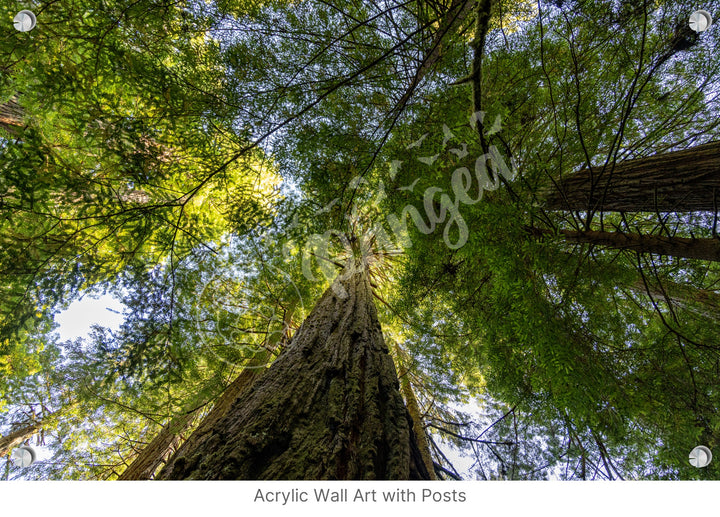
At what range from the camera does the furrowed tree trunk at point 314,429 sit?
0.76m

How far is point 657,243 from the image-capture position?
180cm

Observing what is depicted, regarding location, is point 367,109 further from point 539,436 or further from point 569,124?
point 539,436

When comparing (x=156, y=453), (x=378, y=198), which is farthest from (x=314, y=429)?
(x=156, y=453)

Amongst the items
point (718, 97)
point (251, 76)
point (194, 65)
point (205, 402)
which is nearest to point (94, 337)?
point (205, 402)

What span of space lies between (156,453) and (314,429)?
3283mm

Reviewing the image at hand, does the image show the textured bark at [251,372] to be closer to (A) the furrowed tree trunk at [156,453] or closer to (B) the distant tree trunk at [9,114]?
(A) the furrowed tree trunk at [156,453]

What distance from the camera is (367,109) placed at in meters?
2.52

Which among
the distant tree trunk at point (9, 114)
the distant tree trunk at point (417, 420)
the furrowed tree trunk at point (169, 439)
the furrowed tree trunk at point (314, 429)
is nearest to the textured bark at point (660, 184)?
the furrowed tree trunk at point (314, 429)

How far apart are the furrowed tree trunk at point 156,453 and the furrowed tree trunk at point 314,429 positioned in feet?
7.93

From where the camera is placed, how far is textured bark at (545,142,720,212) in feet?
5.26

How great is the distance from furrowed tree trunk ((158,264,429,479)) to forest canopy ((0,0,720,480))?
12 millimetres

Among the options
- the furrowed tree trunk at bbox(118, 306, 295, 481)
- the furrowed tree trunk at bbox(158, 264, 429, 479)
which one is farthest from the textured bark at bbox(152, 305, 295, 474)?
the furrowed tree trunk at bbox(158, 264, 429, 479)

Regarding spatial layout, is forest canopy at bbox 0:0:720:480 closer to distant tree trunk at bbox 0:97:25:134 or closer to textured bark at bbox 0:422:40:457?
textured bark at bbox 0:422:40:457

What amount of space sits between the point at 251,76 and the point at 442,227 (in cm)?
228
